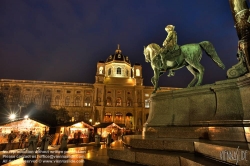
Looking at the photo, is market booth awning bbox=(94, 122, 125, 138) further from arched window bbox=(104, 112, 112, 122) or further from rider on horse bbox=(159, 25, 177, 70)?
arched window bbox=(104, 112, 112, 122)

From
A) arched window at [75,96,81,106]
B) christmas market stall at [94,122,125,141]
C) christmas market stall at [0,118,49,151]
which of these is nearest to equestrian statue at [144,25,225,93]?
christmas market stall at [0,118,49,151]

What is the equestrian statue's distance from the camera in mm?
5297

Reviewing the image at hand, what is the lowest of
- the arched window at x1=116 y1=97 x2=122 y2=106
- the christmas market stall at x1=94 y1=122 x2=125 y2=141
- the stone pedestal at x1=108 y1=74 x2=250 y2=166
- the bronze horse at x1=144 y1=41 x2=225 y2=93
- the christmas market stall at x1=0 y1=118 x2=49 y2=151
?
the christmas market stall at x1=94 y1=122 x2=125 y2=141

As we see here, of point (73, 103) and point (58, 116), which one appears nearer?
point (58, 116)

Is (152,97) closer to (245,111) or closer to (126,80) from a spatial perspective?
(245,111)

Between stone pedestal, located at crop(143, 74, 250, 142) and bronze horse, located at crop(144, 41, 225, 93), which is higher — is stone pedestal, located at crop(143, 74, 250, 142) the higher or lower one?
the lower one

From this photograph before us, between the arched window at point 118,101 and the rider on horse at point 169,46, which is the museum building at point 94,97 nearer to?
the arched window at point 118,101

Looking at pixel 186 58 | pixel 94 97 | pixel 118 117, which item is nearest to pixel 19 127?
pixel 186 58

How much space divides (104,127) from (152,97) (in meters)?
15.9

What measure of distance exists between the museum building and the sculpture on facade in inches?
1570

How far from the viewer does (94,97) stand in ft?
150

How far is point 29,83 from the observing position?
46344mm

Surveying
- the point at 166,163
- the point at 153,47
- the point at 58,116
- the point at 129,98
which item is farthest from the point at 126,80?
Answer: the point at 166,163

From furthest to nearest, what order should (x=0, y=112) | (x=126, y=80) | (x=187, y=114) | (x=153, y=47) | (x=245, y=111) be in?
(x=126, y=80), (x=0, y=112), (x=153, y=47), (x=187, y=114), (x=245, y=111)
